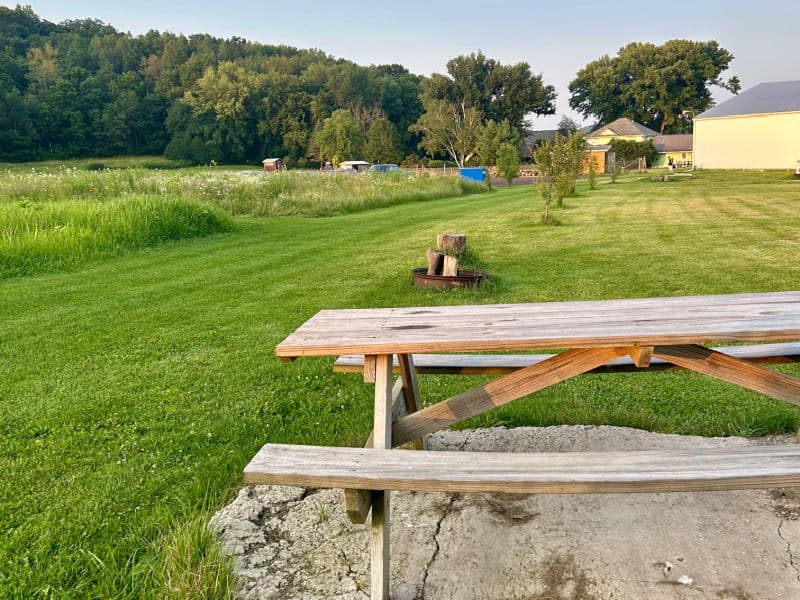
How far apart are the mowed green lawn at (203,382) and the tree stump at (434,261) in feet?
1.22

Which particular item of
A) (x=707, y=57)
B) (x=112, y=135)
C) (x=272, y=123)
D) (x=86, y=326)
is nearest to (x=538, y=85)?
(x=707, y=57)

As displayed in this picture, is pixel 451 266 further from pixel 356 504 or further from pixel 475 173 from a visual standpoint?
pixel 475 173

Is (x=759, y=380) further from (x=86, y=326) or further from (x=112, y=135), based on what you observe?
(x=112, y=135)

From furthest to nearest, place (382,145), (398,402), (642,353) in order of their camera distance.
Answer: (382,145) < (398,402) < (642,353)

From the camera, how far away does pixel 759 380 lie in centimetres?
252

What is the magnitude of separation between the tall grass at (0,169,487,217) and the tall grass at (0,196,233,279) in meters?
1.73

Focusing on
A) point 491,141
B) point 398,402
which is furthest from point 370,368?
point 491,141

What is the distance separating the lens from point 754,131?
3900 centimetres

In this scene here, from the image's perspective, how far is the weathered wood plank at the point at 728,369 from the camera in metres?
2.39

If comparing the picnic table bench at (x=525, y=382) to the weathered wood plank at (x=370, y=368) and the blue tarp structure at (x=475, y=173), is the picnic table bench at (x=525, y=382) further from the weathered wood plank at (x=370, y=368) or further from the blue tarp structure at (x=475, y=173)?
the blue tarp structure at (x=475, y=173)

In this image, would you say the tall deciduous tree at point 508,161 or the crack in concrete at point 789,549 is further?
the tall deciduous tree at point 508,161

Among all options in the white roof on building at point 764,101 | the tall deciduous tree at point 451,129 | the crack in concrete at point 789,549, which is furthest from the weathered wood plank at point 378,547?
the tall deciduous tree at point 451,129

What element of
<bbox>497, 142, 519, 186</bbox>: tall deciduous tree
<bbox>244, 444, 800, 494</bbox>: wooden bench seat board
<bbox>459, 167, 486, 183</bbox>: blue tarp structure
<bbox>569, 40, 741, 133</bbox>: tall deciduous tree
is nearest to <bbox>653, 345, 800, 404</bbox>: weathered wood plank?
<bbox>244, 444, 800, 494</bbox>: wooden bench seat board

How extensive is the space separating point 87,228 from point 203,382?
6972mm
